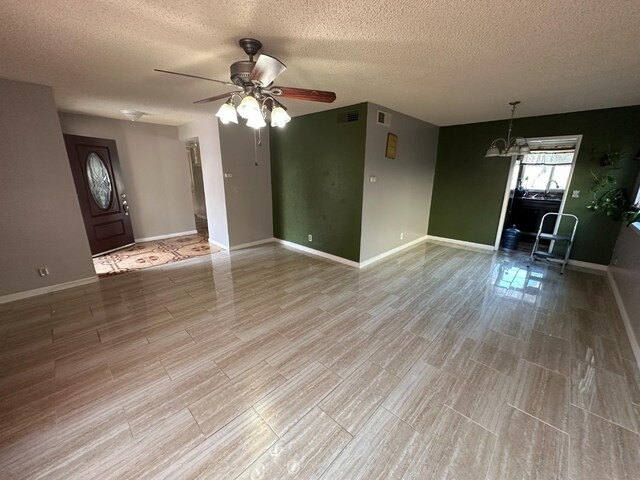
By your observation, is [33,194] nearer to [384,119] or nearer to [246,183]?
[246,183]

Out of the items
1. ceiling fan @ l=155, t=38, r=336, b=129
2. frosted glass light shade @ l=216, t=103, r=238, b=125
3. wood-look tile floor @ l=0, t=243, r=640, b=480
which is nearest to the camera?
wood-look tile floor @ l=0, t=243, r=640, b=480

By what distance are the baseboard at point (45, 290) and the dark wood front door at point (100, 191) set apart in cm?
140

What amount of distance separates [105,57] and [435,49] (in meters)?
2.80

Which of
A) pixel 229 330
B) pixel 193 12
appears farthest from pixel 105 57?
pixel 229 330

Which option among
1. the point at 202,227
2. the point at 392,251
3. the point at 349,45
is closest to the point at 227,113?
the point at 349,45

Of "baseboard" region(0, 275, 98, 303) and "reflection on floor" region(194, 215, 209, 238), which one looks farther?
"reflection on floor" region(194, 215, 209, 238)

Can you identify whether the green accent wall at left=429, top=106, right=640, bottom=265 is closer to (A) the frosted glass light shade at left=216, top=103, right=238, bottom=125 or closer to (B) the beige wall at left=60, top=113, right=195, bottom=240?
(A) the frosted glass light shade at left=216, top=103, right=238, bottom=125

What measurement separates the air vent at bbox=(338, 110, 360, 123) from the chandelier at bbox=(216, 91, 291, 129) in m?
1.82

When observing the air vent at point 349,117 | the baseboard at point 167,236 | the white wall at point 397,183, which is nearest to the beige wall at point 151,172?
the baseboard at point 167,236

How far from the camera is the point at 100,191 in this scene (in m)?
4.64

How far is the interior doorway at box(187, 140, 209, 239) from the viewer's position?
6519mm

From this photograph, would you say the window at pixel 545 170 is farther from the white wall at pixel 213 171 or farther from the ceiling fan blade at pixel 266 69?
the white wall at pixel 213 171

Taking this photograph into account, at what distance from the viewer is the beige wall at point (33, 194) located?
2.75 metres

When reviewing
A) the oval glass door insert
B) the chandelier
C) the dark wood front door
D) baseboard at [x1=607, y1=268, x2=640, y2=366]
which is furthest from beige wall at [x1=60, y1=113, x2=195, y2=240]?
baseboard at [x1=607, y1=268, x2=640, y2=366]
